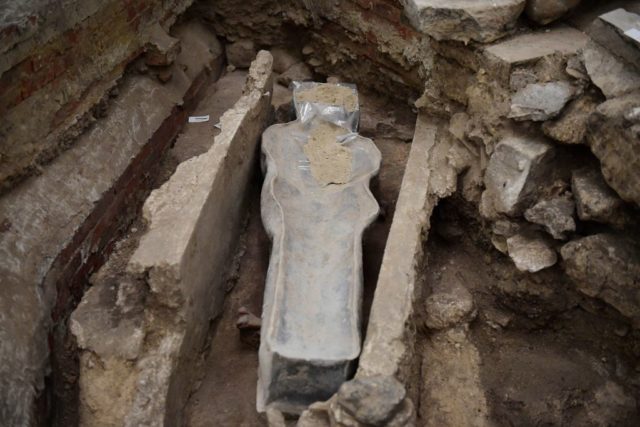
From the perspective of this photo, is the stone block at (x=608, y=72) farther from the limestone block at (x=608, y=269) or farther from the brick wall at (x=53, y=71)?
the brick wall at (x=53, y=71)

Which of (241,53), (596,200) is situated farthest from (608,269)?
(241,53)

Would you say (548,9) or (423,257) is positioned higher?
(548,9)

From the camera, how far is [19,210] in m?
3.60

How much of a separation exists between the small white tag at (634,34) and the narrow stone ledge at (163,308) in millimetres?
2152

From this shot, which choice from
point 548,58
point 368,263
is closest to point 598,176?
point 548,58

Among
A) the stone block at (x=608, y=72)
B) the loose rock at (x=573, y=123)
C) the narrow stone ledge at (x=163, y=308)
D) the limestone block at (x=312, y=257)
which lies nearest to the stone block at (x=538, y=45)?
the stone block at (x=608, y=72)

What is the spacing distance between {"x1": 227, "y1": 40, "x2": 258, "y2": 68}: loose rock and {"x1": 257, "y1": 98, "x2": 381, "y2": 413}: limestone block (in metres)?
1.90

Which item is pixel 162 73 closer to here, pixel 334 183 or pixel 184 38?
pixel 184 38

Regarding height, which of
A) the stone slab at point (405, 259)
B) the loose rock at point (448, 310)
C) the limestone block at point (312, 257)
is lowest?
the loose rock at point (448, 310)

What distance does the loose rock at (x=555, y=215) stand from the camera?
3242mm

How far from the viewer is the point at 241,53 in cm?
624

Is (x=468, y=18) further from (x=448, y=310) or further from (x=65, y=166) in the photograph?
(x=65, y=166)

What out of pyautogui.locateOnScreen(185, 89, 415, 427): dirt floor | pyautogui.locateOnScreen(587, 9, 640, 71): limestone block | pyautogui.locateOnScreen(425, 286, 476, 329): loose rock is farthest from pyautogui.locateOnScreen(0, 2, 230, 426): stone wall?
pyautogui.locateOnScreen(587, 9, 640, 71): limestone block

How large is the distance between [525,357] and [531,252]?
0.59m
